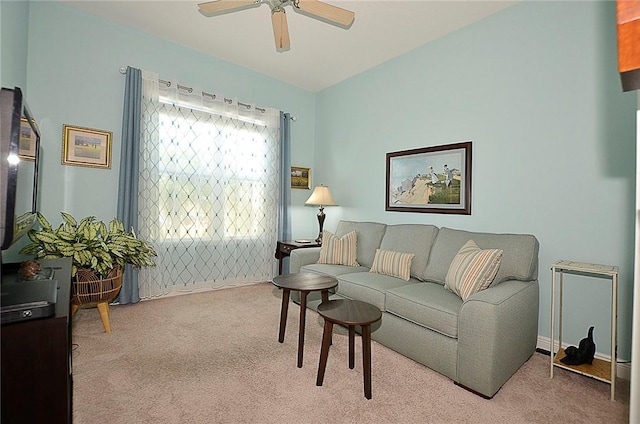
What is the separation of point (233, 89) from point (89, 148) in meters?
1.75

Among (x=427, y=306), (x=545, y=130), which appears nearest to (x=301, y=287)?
(x=427, y=306)

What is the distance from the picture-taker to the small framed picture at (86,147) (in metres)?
2.99

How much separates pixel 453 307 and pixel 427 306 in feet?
0.53

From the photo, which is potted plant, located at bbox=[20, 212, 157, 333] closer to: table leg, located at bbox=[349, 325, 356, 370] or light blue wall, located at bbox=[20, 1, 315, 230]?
light blue wall, located at bbox=[20, 1, 315, 230]

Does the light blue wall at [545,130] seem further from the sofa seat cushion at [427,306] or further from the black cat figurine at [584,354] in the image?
the sofa seat cushion at [427,306]

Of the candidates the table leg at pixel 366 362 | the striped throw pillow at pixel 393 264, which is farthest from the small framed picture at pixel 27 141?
the striped throw pillow at pixel 393 264

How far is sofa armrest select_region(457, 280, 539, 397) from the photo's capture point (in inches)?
70.0

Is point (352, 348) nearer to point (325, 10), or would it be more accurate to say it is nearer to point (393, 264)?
point (393, 264)

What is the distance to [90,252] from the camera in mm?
2318

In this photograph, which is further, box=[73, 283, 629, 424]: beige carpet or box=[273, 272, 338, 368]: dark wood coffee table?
box=[273, 272, 338, 368]: dark wood coffee table

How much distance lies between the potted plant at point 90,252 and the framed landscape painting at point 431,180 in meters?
2.62

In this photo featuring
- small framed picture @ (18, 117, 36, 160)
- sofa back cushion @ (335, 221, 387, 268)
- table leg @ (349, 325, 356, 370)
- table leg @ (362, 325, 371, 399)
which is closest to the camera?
small framed picture @ (18, 117, 36, 160)

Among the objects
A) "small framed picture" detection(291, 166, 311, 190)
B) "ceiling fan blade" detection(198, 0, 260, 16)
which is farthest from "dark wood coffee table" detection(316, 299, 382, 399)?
"small framed picture" detection(291, 166, 311, 190)

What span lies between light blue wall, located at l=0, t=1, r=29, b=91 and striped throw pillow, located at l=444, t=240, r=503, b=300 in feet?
10.5
